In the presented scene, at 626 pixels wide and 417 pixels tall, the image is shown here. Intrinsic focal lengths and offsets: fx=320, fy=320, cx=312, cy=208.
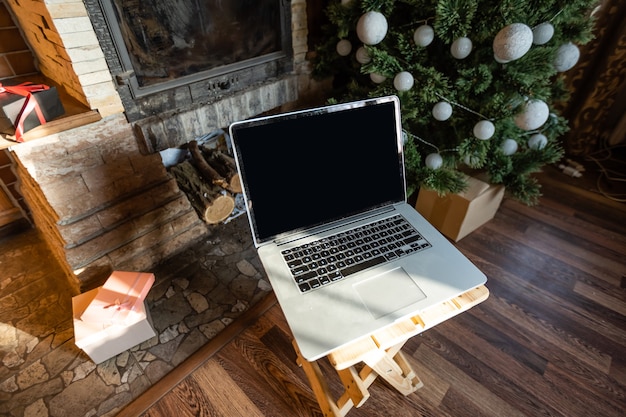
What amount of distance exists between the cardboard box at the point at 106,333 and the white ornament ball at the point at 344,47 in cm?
139

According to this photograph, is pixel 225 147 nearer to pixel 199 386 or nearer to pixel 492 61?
pixel 199 386

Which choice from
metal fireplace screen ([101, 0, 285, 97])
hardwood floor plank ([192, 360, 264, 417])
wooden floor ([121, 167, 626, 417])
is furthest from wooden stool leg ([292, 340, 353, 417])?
metal fireplace screen ([101, 0, 285, 97])

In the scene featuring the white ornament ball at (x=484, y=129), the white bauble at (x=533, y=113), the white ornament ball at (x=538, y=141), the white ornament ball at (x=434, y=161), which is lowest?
the white ornament ball at (x=434, y=161)

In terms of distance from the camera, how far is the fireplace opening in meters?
1.12

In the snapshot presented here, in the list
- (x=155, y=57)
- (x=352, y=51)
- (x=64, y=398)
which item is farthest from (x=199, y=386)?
(x=352, y=51)

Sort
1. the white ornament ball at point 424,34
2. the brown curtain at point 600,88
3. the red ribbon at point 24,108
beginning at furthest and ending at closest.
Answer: the brown curtain at point 600,88 < the white ornament ball at point 424,34 < the red ribbon at point 24,108

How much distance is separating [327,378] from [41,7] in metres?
1.51

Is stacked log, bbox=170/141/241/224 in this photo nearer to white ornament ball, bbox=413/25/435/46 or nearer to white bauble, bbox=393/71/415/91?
white bauble, bbox=393/71/415/91

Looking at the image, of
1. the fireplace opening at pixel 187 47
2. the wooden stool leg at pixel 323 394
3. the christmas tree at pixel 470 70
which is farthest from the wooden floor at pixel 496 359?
the fireplace opening at pixel 187 47

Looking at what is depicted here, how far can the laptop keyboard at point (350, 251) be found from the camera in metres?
0.77

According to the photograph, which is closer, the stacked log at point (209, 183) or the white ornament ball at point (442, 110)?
the white ornament ball at point (442, 110)

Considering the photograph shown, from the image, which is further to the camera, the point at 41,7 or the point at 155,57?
the point at 155,57

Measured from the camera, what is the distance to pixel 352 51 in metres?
1.58

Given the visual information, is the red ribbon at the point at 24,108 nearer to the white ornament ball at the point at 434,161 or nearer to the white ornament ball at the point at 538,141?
the white ornament ball at the point at 434,161
